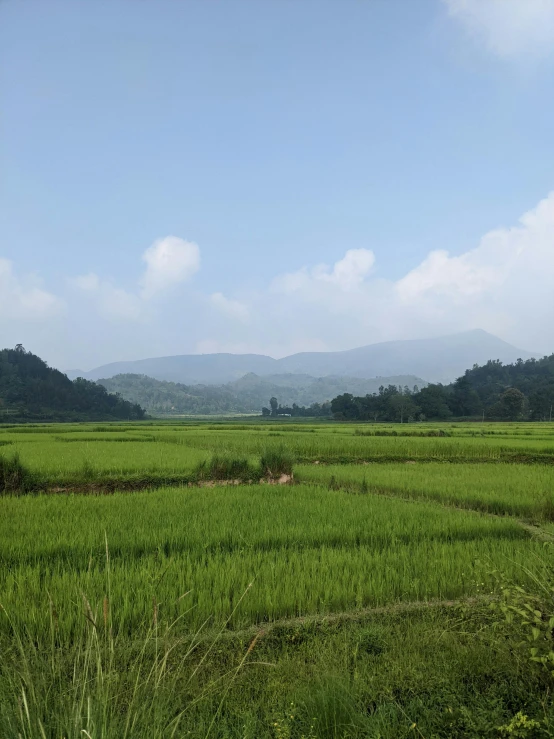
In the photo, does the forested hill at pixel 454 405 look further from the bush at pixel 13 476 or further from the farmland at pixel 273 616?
the farmland at pixel 273 616

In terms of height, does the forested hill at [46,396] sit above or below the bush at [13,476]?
above

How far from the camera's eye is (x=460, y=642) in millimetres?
3285

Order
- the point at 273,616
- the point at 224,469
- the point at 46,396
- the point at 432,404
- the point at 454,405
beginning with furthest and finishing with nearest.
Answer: the point at 46,396 → the point at 454,405 → the point at 432,404 → the point at 224,469 → the point at 273,616

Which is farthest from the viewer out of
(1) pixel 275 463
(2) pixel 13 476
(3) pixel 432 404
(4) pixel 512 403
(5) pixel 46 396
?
(5) pixel 46 396

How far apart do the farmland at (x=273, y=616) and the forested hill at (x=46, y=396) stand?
205 feet

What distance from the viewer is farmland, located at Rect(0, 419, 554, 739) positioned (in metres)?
2.25

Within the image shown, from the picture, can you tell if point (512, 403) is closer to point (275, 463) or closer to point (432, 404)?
point (432, 404)

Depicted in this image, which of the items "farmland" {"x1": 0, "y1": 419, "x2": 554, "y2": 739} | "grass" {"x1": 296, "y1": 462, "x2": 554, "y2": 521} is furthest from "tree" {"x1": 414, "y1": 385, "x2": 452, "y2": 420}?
"farmland" {"x1": 0, "y1": 419, "x2": 554, "y2": 739}

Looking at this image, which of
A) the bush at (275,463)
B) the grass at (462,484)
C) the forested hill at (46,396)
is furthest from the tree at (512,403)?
the bush at (275,463)

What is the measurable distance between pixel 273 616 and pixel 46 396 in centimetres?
7600

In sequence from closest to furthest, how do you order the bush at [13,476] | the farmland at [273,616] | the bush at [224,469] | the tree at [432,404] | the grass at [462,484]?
the farmland at [273,616], the grass at [462,484], the bush at [13,476], the bush at [224,469], the tree at [432,404]

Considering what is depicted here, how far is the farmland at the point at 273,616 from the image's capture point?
2250 millimetres

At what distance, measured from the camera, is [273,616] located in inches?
143

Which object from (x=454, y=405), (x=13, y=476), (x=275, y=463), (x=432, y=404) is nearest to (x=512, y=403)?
(x=454, y=405)
